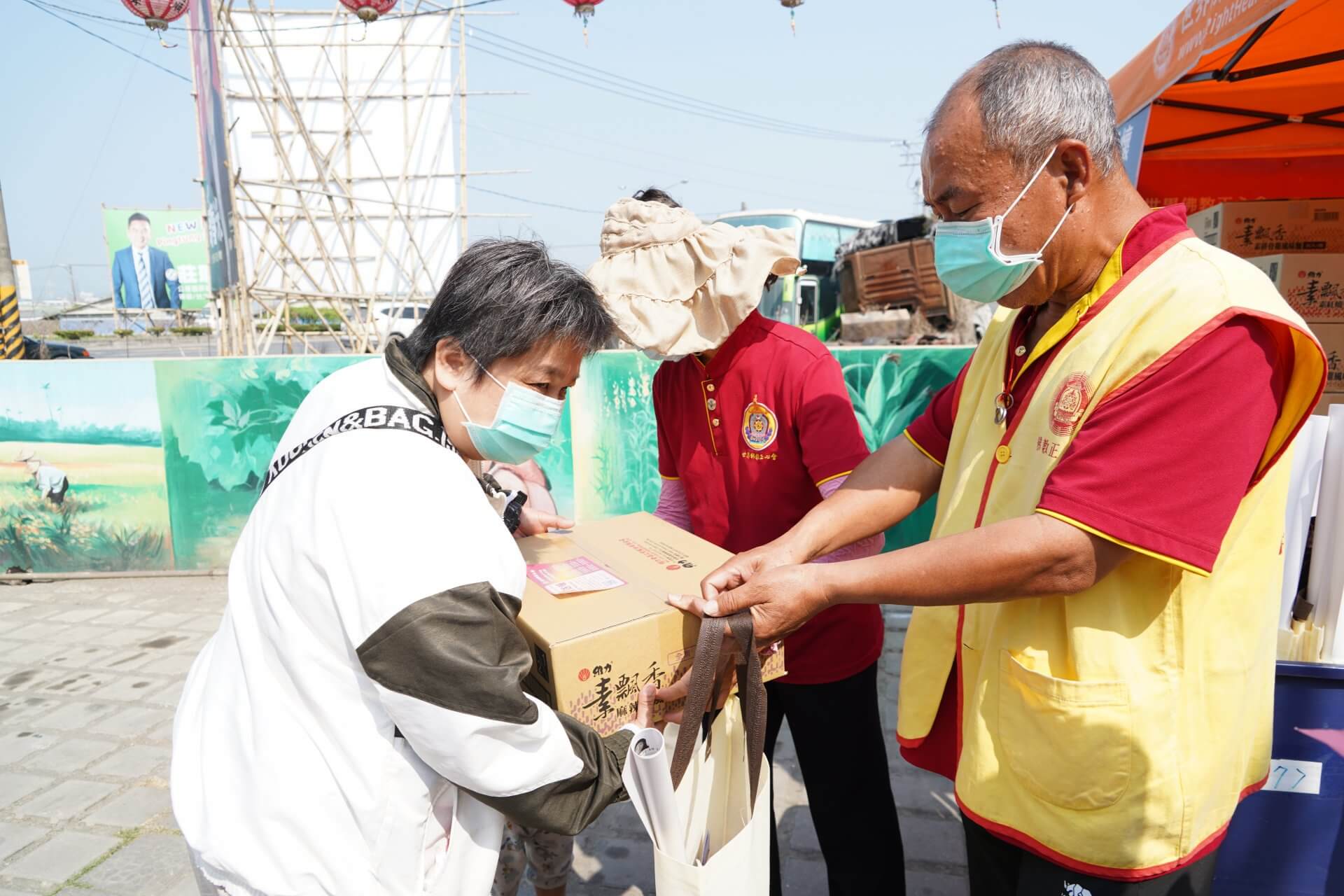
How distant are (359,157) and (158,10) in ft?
27.5

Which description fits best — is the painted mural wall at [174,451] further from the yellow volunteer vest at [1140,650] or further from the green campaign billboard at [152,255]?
the green campaign billboard at [152,255]

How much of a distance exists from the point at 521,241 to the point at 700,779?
3.43ft

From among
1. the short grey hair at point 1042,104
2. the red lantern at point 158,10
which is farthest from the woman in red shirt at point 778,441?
the red lantern at point 158,10

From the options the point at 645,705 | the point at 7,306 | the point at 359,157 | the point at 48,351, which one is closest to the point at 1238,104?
the point at 645,705

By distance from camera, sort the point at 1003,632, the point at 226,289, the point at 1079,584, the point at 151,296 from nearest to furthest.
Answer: the point at 1079,584 → the point at 1003,632 → the point at 226,289 → the point at 151,296

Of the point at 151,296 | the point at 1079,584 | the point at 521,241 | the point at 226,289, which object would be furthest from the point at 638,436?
the point at 151,296

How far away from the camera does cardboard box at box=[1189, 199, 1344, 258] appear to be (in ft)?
10.8

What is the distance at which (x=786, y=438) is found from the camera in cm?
206

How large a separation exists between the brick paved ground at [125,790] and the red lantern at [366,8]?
639 cm

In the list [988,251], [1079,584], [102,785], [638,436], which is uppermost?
[988,251]

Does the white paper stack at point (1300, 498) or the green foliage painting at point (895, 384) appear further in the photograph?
the green foliage painting at point (895, 384)

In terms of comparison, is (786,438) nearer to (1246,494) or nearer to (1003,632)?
(1003,632)

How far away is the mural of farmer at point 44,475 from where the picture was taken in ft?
19.2

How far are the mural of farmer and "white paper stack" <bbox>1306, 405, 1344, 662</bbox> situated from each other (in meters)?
7.17
